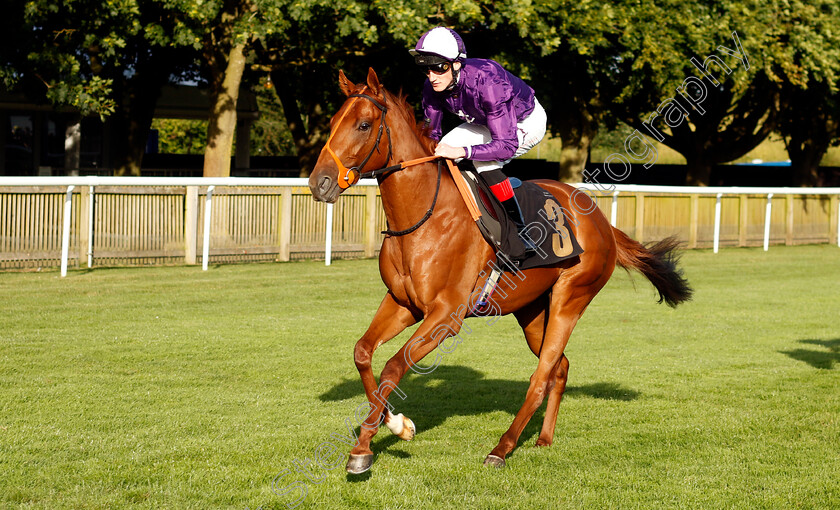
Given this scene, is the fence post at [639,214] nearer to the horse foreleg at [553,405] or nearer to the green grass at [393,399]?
the green grass at [393,399]

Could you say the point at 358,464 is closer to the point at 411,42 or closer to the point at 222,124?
the point at 411,42

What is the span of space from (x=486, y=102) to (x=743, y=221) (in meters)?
17.4

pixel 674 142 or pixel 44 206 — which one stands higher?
pixel 674 142

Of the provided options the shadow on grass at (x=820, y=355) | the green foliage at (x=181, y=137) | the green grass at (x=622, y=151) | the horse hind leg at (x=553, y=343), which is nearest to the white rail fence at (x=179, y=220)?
the shadow on grass at (x=820, y=355)

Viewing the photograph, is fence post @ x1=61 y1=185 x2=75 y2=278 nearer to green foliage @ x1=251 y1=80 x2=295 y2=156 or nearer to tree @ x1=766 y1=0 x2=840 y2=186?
tree @ x1=766 y1=0 x2=840 y2=186

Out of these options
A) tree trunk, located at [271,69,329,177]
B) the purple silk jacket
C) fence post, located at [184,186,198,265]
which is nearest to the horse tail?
the purple silk jacket

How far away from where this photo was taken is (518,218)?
530cm

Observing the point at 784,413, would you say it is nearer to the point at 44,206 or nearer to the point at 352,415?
the point at 352,415

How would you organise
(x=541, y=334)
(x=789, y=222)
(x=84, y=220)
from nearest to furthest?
(x=541, y=334)
(x=84, y=220)
(x=789, y=222)

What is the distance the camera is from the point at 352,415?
5742mm

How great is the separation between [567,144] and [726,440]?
1784 cm

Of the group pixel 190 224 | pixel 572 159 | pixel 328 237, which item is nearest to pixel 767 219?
pixel 572 159

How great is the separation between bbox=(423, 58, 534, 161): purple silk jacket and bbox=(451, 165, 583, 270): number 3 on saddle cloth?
280 millimetres

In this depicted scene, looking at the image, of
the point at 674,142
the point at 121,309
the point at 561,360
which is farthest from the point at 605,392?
the point at 674,142
